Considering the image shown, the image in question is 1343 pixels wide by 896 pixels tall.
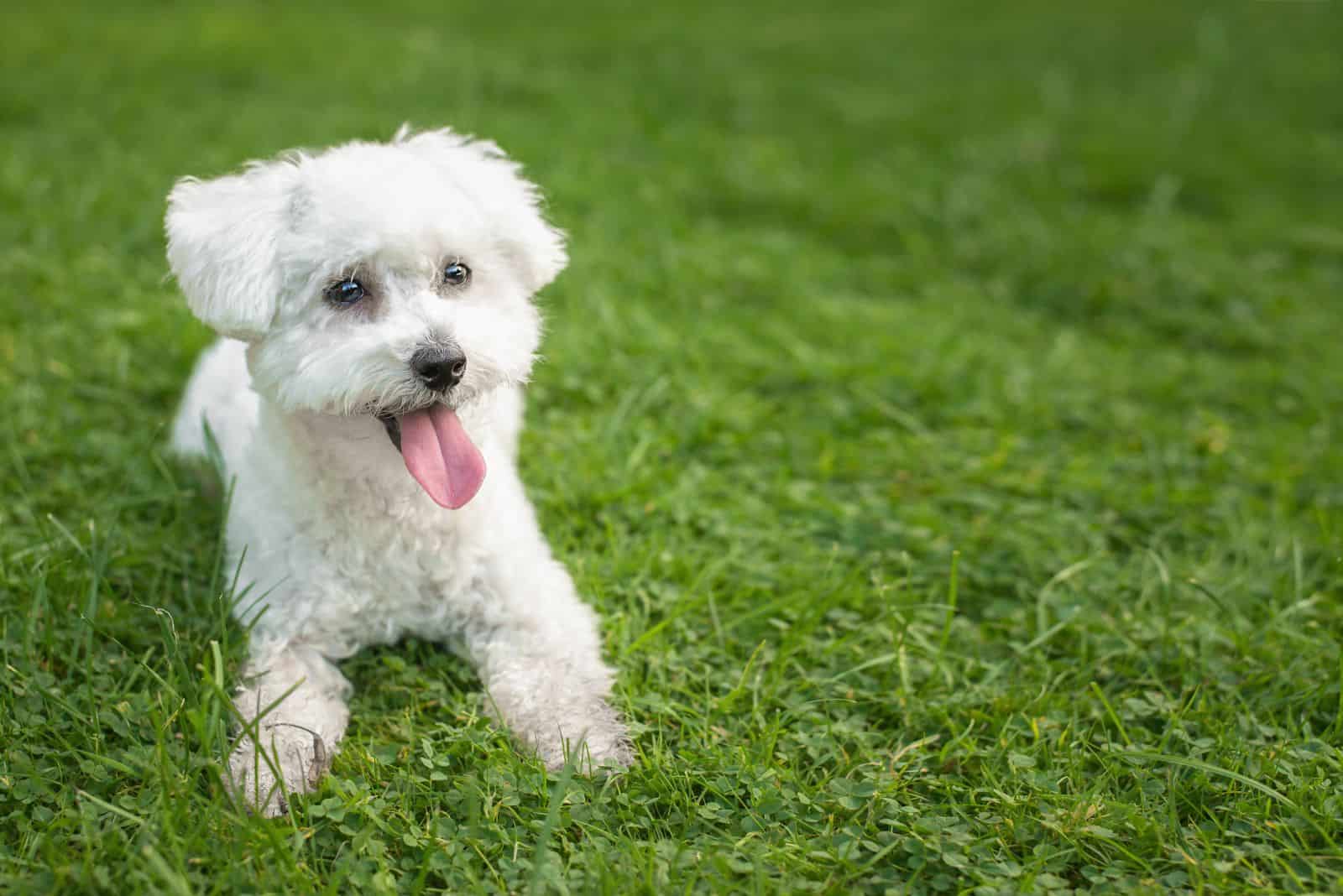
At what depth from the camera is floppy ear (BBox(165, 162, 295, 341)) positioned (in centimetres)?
238

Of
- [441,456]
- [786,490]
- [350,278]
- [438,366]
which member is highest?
[350,278]

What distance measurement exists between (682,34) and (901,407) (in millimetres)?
5785

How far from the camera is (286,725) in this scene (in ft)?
7.72

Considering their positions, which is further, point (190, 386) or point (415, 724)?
point (190, 386)

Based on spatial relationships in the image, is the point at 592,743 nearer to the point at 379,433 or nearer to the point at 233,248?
the point at 379,433

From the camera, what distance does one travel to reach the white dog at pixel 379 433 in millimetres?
2387

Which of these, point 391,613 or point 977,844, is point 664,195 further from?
point 977,844

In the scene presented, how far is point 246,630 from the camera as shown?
2457 millimetres

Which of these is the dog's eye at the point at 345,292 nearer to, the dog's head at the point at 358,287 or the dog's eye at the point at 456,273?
the dog's head at the point at 358,287

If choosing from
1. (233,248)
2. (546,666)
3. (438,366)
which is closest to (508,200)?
(438,366)

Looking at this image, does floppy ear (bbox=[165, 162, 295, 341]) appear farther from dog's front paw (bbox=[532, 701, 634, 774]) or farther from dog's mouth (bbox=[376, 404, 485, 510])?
dog's front paw (bbox=[532, 701, 634, 774])

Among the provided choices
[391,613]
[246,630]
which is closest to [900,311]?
[391,613]

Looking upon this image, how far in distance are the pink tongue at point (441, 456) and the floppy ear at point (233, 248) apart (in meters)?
0.43

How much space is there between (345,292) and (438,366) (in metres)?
0.34
